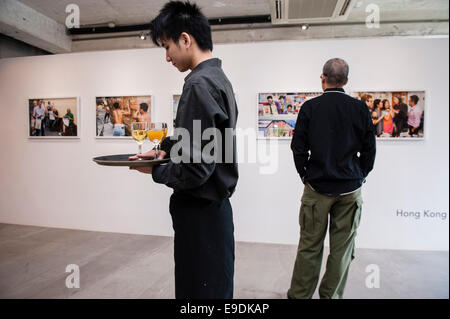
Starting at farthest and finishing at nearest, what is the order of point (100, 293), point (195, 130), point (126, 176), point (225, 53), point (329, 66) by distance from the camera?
point (126, 176), point (225, 53), point (100, 293), point (329, 66), point (195, 130)

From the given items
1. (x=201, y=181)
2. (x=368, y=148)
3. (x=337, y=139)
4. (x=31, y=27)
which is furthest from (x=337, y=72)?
(x=31, y=27)

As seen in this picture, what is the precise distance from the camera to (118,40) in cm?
496

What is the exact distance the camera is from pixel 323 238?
2.12 meters

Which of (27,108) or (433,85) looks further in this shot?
(27,108)

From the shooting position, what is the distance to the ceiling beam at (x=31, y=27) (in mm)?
3729

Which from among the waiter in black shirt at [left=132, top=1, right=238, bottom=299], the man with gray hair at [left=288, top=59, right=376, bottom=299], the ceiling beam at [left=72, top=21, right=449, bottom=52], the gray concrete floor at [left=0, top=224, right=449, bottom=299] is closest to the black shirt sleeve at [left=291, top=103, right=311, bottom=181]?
the man with gray hair at [left=288, top=59, right=376, bottom=299]

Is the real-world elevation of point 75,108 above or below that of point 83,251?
above

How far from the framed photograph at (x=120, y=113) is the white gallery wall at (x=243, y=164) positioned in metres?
0.10

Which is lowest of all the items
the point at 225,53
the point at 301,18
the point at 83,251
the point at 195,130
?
the point at 83,251

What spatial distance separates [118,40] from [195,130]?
477cm

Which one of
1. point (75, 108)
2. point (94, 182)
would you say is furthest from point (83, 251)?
point (75, 108)

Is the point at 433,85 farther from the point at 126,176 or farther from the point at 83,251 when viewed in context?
the point at 83,251

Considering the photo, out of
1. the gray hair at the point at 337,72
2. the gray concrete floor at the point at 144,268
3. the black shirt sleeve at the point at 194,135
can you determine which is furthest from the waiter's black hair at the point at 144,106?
the black shirt sleeve at the point at 194,135

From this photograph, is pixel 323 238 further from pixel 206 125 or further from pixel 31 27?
pixel 31 27
